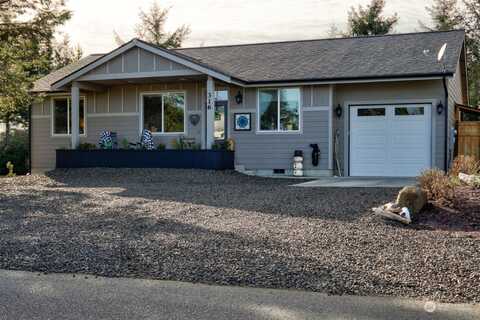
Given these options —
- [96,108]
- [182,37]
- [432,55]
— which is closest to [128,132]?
[96,108]

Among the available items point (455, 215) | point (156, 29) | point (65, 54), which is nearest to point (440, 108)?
point (455, 215)

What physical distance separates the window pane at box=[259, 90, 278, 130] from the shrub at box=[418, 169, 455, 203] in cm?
834

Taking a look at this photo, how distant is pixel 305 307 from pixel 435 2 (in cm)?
3153

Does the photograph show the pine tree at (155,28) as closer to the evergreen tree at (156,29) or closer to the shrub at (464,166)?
the evergreen tree at (156,29)

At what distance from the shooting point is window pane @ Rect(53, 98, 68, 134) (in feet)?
66.6

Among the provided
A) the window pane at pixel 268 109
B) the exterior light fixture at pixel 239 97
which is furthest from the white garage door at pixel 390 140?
the exterior light fixture at pixel 239 97

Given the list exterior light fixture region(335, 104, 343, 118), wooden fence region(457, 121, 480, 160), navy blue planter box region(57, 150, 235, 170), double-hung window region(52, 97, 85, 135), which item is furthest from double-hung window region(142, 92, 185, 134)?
wooden fence region(457, 121, 480, 160)

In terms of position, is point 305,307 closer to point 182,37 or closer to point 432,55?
point 432,55

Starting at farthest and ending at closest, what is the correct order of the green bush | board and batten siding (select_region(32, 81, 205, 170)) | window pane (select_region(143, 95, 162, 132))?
the green bush → window pane (select_region(143, 95, 162, 132)) → board and batten siding (select_region(32, 81, 205, 170))

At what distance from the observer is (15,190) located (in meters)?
13.3

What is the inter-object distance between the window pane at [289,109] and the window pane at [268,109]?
7.8 inches

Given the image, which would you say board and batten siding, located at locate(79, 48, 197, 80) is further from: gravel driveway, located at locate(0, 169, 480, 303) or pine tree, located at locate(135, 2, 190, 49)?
pine tree, located at locate(135, 2, 190, 49)

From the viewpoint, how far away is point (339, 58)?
18.1 metres

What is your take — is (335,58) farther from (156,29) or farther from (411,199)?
(156,29)
